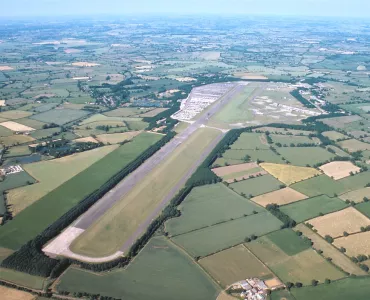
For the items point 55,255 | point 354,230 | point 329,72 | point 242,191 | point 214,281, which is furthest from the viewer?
point 329,72

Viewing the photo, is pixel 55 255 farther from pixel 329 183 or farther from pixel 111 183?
pixel 329 183

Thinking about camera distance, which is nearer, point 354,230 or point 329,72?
point 354,230

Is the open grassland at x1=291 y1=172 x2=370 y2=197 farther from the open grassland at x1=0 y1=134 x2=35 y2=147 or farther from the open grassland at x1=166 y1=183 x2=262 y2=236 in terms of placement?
the open grassland at x1=0 y1=134 x2=35 y2=147

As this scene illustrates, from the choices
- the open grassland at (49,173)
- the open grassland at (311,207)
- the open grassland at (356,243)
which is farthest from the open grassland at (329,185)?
the open grassland at (49,173)

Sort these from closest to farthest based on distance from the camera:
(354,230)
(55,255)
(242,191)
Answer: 1. (55,255)
2. (354,230)
3. (242,191)

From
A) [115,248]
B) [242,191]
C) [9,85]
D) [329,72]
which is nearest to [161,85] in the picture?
[9,85]

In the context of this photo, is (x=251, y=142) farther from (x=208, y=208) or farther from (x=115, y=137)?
(x=208, y=208)

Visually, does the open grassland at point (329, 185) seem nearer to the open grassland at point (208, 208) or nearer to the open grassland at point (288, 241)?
the open grassland at point (208, 208)

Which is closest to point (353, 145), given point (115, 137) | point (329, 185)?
point (329, 185)
